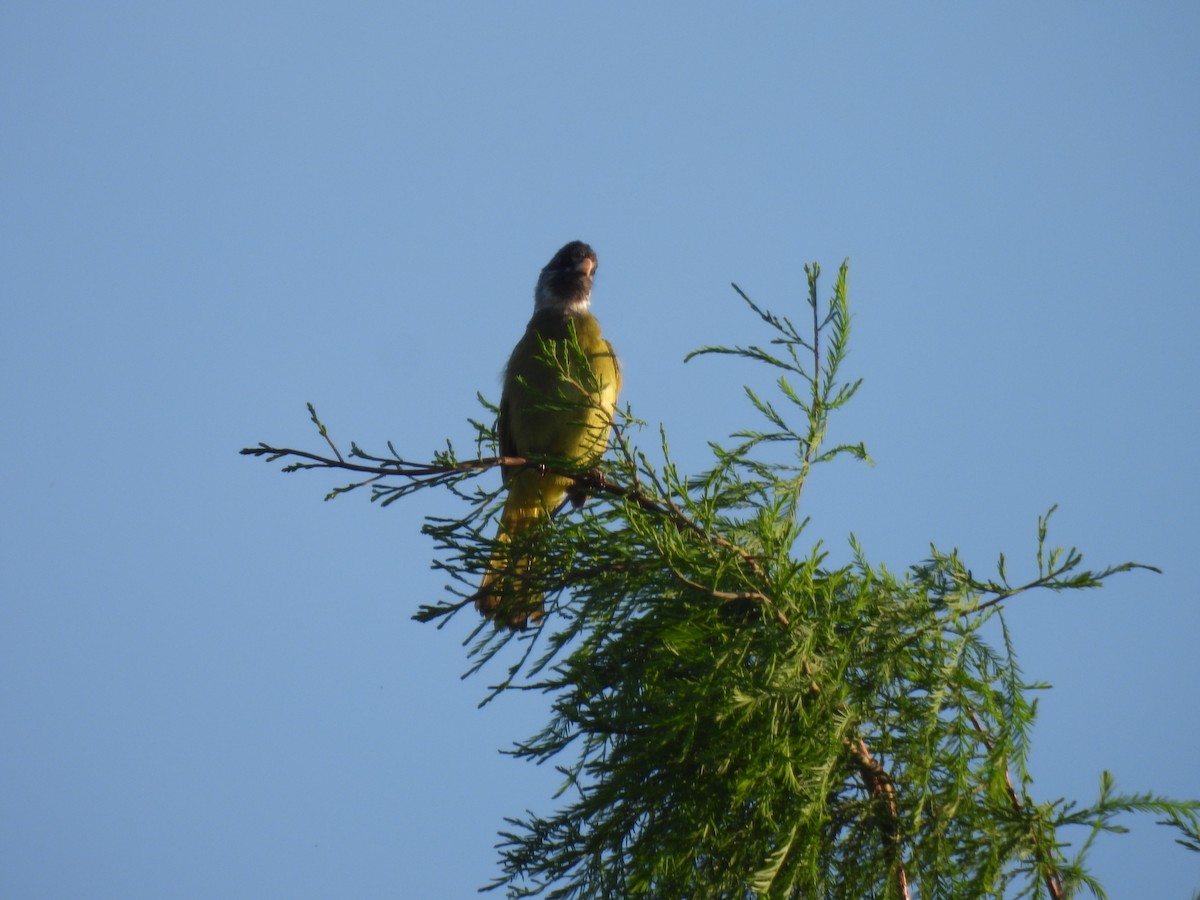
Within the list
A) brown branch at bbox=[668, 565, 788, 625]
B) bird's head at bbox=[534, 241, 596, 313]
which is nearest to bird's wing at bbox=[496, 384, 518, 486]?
bird's head at bbox=[534, 241, 596, 313]

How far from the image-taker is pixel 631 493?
3652 millimetres

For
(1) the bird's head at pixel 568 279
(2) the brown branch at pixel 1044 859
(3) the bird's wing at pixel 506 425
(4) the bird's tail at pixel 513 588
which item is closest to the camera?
(2) the brown branch at pixel 1044 859

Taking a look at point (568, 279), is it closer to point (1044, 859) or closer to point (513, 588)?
point (513, 588)

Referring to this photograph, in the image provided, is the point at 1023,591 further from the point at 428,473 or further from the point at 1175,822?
the point at 428,473

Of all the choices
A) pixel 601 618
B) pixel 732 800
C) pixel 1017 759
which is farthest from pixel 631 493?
pixel 1017 759

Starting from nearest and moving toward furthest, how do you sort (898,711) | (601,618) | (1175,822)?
1. (1175,822)
2. (898,711)
3. (601,618)

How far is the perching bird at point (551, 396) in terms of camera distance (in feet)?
15.3

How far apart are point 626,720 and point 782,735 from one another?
394mm

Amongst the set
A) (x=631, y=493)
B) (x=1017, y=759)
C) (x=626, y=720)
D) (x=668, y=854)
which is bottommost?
(x=668, y=854)

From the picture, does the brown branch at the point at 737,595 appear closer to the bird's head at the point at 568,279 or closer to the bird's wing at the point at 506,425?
the bird's wing at the point at 506,425

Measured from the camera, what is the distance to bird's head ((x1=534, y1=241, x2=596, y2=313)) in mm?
7484

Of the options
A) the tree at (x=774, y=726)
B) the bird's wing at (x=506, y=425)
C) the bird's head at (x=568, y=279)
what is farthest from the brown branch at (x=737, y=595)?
the bird's head at (x=568, y=279)

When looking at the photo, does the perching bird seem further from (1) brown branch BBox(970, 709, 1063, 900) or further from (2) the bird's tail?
(1) brown branch BBox(970, 709, 1063, 900)

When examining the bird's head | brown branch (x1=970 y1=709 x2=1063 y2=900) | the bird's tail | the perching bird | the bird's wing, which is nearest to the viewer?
brown branch (x1=970 y1=709 x2=1063 y2=900)
